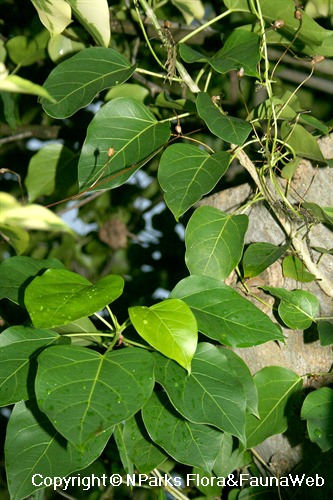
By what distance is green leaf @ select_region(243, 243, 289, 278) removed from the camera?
2.75 ft

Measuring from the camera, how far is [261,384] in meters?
0.86

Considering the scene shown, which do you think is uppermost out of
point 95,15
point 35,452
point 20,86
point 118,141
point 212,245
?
point 20,86

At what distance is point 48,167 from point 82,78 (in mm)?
531

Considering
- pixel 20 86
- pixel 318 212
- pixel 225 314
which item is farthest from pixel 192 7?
pixel 20 86

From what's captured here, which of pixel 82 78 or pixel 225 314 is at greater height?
pixel 82 78

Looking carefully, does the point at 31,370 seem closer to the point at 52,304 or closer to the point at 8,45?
the point at 52,304

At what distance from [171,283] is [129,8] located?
708mm

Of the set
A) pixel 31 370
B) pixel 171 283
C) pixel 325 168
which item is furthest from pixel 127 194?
pixel 31 370

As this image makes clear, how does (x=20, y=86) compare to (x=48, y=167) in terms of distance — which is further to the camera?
(x=48, y=167)

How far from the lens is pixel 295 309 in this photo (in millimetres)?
857

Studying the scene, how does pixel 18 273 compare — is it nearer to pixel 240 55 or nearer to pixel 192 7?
pixel 240 55

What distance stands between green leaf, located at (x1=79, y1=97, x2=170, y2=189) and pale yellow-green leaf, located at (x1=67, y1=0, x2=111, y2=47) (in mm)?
158

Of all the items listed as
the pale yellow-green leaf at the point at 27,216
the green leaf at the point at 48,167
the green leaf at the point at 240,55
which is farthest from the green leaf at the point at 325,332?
the green leaf at the point at 48,167

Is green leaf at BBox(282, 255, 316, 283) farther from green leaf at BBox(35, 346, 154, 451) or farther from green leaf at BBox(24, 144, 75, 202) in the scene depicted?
green leaf at BBox(24, 144, 75, 202)
